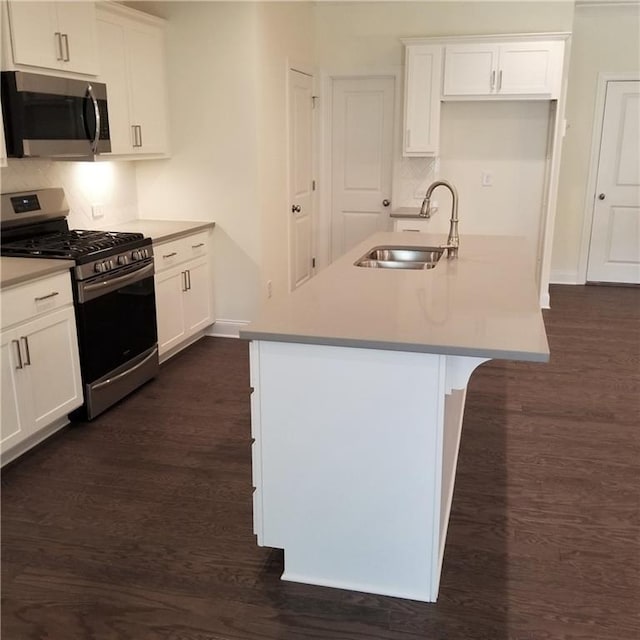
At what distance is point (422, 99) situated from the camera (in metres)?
5.62

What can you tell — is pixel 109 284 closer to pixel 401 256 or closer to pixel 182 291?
pixel 182 291

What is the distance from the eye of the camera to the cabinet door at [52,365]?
121 inches

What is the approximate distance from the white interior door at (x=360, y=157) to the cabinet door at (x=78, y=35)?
2828mm

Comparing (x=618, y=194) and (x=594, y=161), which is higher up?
(x=594, y=161)

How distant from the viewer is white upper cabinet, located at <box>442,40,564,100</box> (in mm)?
5320

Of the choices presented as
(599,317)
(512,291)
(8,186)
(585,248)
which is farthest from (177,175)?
(585,248)

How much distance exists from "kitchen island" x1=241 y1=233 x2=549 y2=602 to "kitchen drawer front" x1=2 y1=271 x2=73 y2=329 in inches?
51.7

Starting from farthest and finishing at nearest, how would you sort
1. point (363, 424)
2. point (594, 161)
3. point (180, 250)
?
point (594, 161) < point (180, 250) < point (363, 424)

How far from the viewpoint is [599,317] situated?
568 cm

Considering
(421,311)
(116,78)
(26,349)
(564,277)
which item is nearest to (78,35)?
→ (116,78)

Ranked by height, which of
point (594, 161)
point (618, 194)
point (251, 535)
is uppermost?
point (594, 161)

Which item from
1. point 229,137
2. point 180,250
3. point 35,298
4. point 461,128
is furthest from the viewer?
point 461,128

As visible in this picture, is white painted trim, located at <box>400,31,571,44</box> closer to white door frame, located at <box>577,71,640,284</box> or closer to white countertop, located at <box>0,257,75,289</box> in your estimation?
white door frame, located at <box>577,71,640,284</box>

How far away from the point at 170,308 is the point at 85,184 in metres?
0.99
